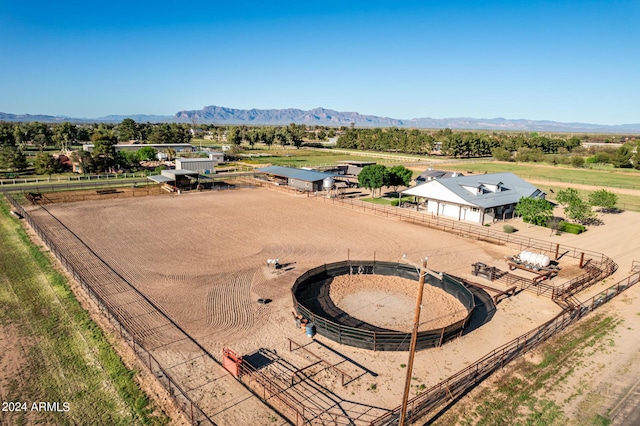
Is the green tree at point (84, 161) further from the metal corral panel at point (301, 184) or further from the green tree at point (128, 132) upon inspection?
the green tree at point (128, 132)

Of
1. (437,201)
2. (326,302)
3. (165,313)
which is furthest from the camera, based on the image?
(437,201)

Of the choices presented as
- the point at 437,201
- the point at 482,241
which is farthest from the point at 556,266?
the point at 437,201

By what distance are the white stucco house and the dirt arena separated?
6.73m

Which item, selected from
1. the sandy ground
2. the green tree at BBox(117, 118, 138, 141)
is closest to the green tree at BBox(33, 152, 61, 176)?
the sandy ground

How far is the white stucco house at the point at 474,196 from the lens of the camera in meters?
45.1

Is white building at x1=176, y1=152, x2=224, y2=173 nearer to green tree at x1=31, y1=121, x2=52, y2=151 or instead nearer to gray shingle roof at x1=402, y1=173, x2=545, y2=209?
gray shingle roof at x1=402, y1=173, x2=545, y2=209

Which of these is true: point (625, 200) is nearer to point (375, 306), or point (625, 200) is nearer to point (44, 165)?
point (375, 306)

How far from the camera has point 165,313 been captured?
22.9 meters

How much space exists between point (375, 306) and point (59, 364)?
16.7 meters

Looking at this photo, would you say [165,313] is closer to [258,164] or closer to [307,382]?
[307,382]

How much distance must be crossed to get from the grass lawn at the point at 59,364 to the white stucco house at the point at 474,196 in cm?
3824

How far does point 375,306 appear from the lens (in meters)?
24.5

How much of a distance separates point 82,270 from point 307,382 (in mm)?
20860

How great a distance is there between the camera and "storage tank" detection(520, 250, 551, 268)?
2993 centimetres
